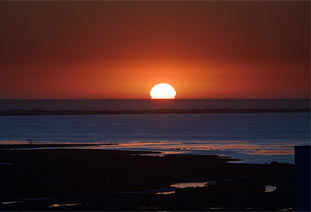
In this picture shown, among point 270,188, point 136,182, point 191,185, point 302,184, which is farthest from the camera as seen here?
point 136,182

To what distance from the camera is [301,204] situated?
39.7 feet

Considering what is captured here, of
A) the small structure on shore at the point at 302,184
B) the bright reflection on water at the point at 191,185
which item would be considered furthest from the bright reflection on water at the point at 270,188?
the small structure on shore at the point at 302,184

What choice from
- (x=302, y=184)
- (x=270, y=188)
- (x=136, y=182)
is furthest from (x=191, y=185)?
(x=302, y=184)

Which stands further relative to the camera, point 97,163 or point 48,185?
point 97,163

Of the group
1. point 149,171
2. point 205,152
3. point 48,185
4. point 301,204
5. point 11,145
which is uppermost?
point 11,145

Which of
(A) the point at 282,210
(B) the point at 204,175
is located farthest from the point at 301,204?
(B) the point at 204,175

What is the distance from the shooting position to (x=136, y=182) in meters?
31.9

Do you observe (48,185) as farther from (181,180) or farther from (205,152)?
(205,152)

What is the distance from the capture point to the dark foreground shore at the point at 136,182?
2514 cm

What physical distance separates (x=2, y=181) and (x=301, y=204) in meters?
23.0

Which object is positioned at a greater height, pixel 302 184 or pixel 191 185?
pixel 191 185

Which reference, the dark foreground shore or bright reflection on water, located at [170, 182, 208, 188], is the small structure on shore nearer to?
the dark foreground shore

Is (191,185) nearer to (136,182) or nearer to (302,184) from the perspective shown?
(136,182)

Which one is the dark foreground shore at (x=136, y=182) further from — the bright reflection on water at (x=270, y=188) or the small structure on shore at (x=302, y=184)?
the small structure on shore at (x=302, y=184)
